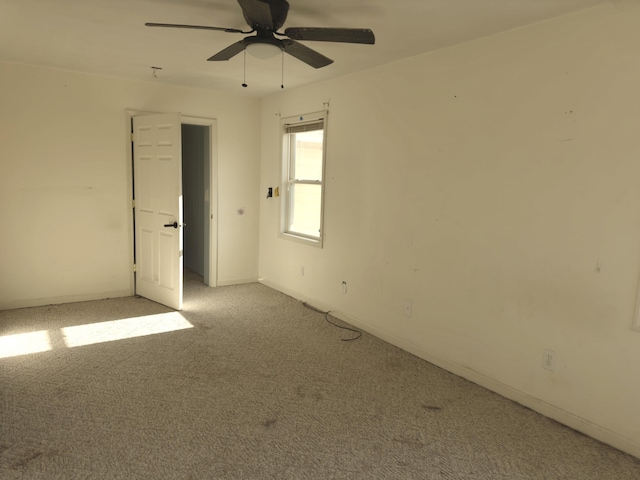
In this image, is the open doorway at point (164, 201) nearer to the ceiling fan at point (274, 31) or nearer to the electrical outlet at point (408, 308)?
the ceiling fan at point (274, 31)

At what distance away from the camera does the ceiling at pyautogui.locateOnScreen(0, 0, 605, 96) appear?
253 cm

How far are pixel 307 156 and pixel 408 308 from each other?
2.25 metres

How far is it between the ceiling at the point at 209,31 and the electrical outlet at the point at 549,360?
2.03 metres

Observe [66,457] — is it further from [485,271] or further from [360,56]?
[360,56]

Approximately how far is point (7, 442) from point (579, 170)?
3476mm

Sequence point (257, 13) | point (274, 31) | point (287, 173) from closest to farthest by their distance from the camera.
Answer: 1. point (257, 13)
2. point (274, 31)
3. point (287, 173)

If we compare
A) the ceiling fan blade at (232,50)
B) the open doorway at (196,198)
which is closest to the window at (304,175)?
the open doorway at (196,198)

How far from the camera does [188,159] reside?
20.4 ft

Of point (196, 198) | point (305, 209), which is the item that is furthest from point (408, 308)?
point (196, 198)

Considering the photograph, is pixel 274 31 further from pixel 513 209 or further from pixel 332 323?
pixel 332 323

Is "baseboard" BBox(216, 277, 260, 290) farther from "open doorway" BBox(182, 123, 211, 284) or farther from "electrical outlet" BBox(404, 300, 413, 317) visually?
"electrical outlet" BBox(404, 300, 413, 317)

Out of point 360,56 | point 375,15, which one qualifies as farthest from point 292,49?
point 360,56

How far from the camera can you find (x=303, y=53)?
2.67 m

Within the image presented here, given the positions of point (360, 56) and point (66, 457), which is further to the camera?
point (360, 56)
